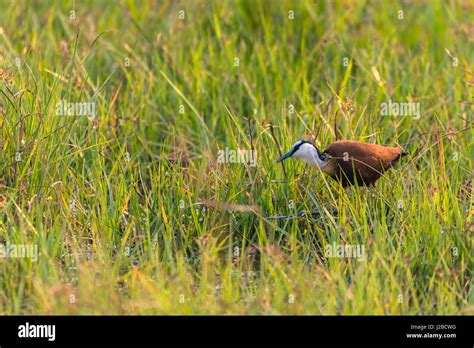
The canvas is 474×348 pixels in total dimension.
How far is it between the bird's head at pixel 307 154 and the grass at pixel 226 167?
0.61ft

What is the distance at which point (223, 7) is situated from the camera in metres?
7.82

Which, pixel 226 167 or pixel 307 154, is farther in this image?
pixel 226 167

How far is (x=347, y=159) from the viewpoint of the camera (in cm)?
514

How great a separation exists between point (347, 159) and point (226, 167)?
0.72m

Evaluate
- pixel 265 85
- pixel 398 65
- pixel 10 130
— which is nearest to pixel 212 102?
pixel 265 85

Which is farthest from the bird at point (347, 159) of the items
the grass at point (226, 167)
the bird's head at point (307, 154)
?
the grass at point (226, 167)

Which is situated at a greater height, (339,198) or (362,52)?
(362,52)

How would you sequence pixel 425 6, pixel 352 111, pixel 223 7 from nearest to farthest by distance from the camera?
pixel 352 111
pixel 223 7
pixel 425 6

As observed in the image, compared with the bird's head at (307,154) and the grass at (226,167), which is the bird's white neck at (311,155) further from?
the grass at (226,167)

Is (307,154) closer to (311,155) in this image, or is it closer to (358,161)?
(311,155)

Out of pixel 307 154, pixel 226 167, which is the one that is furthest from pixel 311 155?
pixel 226 167

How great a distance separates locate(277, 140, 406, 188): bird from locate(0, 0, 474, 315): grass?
14cm

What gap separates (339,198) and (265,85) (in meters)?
2.17
